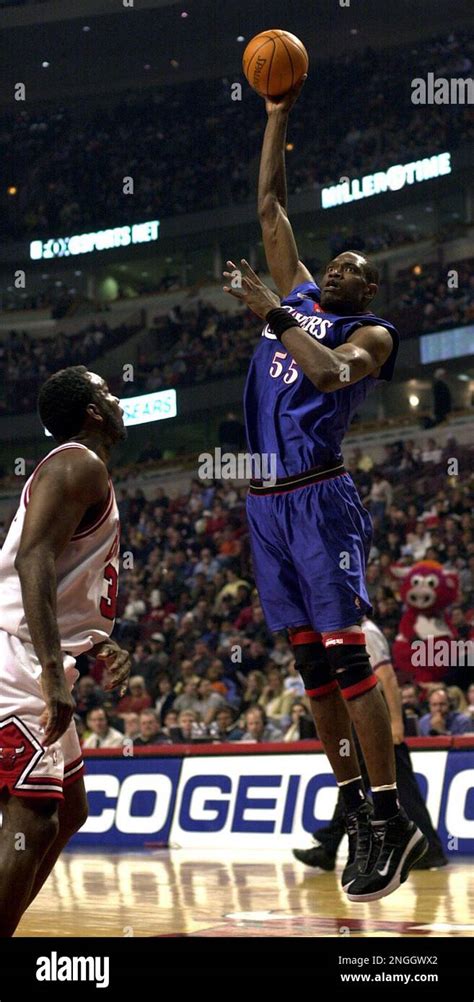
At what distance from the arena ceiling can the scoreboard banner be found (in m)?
20.8

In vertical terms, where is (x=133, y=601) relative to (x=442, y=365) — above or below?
below

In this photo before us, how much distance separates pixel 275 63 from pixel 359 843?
348 centimetres

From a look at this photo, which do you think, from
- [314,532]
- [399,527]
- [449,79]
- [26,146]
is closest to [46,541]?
[314,532]

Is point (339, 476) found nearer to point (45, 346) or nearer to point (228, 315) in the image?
point (228, 315)

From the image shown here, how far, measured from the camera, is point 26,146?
31.9 m

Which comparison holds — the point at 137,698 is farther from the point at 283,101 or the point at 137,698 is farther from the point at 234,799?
the point at 283,101

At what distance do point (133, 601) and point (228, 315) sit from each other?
1118 centimetres

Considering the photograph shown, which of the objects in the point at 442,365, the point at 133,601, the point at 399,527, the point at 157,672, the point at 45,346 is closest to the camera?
the point at 157,672

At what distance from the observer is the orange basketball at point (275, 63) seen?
5.70 meters

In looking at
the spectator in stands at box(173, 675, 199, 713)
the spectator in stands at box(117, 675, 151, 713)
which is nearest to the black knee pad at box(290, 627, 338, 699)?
the spectator in stands at box(173, 675, 199, 713)

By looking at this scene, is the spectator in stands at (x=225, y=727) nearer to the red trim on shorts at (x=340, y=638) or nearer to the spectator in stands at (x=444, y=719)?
the spectator in stands at (x=444, y=719)

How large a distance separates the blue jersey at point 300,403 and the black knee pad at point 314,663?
0.71 meters

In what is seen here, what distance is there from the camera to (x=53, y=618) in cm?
406
